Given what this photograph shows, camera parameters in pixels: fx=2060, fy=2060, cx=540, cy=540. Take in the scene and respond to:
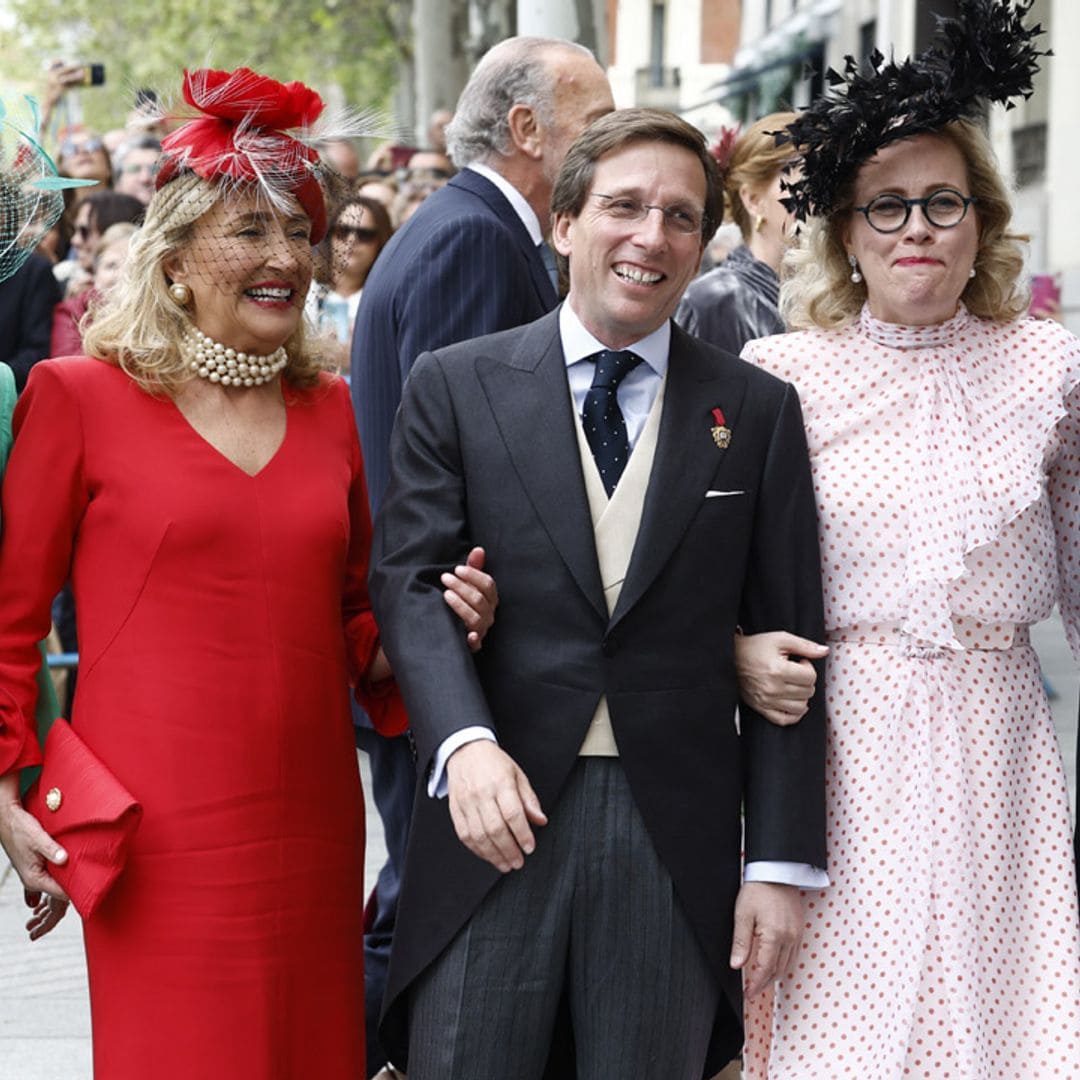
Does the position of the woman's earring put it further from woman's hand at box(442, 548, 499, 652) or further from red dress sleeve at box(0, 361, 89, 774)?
woman's hand at box(442, 548, 499, 652)

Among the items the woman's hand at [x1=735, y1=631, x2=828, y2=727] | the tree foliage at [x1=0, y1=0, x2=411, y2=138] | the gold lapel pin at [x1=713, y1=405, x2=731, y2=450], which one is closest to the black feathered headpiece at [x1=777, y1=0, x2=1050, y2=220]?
the gold lapel pin at [x1=713, y1=405, x2=731, y2=450]

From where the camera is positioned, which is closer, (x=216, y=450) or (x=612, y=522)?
(x=612, y=522)

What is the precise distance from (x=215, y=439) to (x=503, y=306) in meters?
1.16

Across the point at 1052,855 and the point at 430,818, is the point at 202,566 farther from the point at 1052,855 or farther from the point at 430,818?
the point at 1052,855

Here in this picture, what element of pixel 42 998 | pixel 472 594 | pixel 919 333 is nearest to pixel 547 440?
pixel 472 594

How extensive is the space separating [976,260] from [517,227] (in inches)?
50.9

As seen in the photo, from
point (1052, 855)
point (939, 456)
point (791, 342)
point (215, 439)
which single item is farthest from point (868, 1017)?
point (215, 439)

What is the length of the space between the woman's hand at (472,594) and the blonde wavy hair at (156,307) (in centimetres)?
66

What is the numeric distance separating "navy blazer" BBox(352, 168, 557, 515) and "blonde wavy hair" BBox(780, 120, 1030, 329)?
841 millimetres

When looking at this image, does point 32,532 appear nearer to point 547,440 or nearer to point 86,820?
point 86,820

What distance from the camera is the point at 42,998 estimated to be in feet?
19.5

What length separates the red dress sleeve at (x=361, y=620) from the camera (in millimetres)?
3777

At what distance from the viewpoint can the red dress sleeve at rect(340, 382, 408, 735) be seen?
12.4 feet

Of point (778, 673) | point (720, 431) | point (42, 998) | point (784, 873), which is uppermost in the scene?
point (720, 431)
